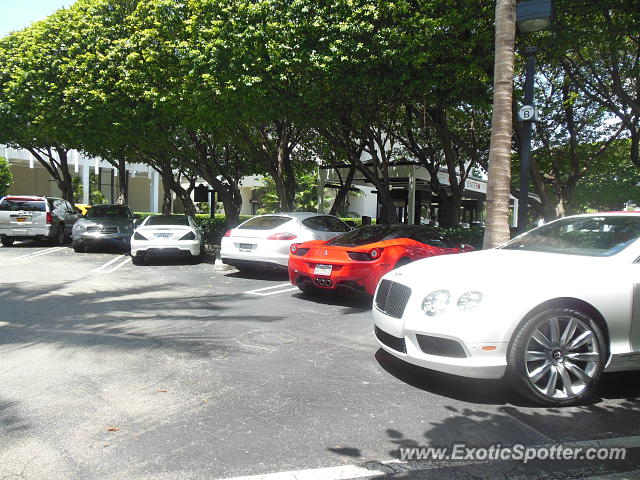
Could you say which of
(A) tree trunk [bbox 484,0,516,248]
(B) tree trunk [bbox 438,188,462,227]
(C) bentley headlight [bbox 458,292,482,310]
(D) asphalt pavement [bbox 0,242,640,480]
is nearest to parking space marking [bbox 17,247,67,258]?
(D) asphalt pavement [bbox 0,242,640,480]

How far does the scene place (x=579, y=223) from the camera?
5148 mm

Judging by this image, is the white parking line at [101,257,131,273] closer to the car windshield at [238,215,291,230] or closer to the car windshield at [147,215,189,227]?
the car windshield at [147,215,189,227]

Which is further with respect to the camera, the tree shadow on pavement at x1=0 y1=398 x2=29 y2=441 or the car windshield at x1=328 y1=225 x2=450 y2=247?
the car windshield at x1=328 y1=225 x2=450 y2=247

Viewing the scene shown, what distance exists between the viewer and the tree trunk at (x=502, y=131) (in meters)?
7.65

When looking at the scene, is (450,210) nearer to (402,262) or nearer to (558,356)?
(402,262)

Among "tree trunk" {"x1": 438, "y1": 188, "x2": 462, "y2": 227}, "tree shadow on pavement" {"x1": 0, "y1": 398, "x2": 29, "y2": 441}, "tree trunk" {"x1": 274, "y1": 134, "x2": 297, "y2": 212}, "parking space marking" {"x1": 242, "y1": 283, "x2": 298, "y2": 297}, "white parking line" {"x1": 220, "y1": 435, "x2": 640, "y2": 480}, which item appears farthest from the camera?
"tree trunk" {"x1": 438, "y1": 188, "x2": 462, "y2": 227}

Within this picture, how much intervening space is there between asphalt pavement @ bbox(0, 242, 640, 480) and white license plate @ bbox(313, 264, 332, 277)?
1.02m

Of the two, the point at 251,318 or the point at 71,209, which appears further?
the point at 71,209

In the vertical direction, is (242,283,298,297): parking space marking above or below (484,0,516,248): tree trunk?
below

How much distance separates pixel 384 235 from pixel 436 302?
14.2ft

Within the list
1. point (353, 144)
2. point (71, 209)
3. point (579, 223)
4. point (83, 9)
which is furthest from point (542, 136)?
point (71, 209)

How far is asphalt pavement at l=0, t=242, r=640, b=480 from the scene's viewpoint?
2965 millimetres

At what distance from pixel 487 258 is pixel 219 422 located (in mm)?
2803

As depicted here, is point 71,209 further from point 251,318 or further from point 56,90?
point 251,318
